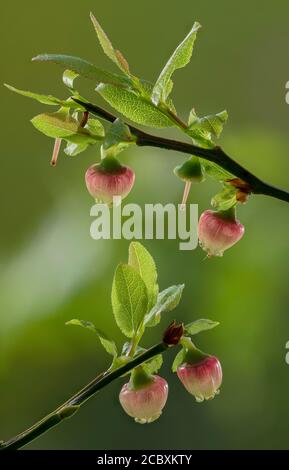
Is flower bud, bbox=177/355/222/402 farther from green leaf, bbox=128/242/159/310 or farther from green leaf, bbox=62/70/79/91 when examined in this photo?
green leaf, bbox=62/70/79/91

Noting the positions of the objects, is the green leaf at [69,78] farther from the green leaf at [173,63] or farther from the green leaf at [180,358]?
the green leaf at [180,358]

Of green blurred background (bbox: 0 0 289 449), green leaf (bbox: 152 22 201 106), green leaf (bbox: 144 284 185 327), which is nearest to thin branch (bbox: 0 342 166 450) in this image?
green leaf (bbox: 144 284 185 327)

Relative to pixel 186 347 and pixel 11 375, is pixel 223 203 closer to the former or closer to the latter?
pixel 186 347

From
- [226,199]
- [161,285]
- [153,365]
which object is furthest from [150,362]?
[161,285]

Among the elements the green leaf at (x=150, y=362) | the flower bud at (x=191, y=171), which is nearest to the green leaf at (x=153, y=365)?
the green leaf at (x=150, y=362)

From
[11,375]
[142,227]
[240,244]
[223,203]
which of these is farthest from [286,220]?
[223,203]

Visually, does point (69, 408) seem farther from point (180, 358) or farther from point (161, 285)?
point (161, 285)
